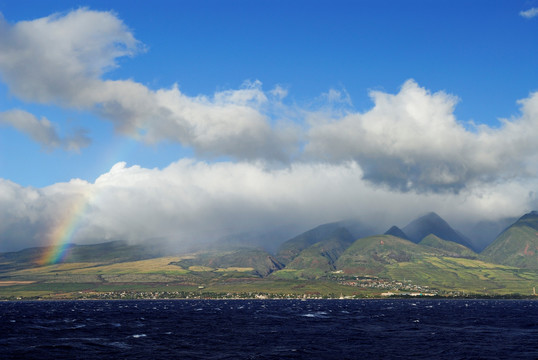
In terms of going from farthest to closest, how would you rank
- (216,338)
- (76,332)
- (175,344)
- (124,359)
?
(76,332), (216,338), (175,344), (124,359)

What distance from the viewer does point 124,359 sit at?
112 meters

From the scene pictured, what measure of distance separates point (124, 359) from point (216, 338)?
48.5m

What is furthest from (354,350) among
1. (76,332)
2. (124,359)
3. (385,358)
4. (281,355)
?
(76,332)

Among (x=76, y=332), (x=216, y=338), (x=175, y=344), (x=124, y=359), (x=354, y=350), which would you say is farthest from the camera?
(x=76, y=332)

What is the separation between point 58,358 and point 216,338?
54499mm

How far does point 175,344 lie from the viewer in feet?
461

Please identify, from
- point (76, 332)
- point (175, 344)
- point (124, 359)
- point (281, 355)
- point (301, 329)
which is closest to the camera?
point (124, 359)

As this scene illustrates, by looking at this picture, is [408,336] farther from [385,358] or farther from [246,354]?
[246,354]

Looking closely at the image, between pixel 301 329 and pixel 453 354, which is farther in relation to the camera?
pixel 301 329

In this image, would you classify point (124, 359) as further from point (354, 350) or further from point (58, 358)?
point (354, 350)

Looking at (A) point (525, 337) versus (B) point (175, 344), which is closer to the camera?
(B) point (175, 344)

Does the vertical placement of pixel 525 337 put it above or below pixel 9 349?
below

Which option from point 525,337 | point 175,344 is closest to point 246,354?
point 175,344

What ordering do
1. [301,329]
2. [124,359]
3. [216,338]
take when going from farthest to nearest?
[301,329]
[216,338]
[124,359]
